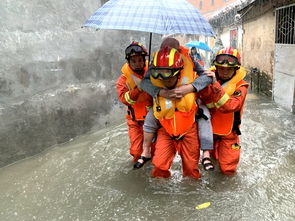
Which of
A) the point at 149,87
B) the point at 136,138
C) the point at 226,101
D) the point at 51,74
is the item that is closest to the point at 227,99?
the point at 226,101

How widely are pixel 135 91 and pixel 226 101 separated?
3.56 ft

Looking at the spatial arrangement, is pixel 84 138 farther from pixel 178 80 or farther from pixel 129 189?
pixel 178 80

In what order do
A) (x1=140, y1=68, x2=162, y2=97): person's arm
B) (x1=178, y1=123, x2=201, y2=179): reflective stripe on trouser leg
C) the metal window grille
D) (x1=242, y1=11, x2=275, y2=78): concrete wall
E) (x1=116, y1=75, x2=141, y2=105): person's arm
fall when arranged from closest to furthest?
(x1=140, y1=68, x2=162, y2=97): person's arm, (x1=178, y1=123, x2=201, y2=179): reflective stripe on trouser leg, (x1=116, y1=75, x2=141, y2=105): person's arm, the metal window grille, (x1=242, y1=11, x2=275, y2=78): concrete wall

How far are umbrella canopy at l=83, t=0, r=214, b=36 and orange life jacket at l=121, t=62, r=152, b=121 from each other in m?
0.71

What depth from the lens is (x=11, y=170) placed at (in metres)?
4.31

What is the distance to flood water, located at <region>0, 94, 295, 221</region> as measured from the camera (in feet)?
10.6

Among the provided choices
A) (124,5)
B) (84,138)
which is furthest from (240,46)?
(124,5)

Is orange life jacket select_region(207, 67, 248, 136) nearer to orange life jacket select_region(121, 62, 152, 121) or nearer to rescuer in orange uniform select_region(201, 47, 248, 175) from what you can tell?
rescuer in orange uniform select_region(201, 47, 248, 175)

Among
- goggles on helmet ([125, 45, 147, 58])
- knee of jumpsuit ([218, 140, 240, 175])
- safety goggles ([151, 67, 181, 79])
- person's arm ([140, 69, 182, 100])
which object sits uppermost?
goggles on helmet ([125, 45, 147, 58])

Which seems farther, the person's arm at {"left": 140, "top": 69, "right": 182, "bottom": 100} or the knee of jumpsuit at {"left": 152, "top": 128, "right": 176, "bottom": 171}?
the knee of jumpsuit at {"left": 152, "top": 128, "right": 176, "bottom": 171}

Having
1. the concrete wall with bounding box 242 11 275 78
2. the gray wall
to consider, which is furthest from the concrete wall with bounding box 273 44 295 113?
the gray wall

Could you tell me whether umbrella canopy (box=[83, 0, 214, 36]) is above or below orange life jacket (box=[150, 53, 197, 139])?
above

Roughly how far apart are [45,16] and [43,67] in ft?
2.80

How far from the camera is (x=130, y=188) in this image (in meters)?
3.81
